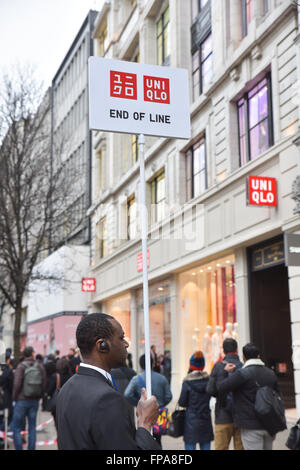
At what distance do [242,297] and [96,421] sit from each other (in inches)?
563

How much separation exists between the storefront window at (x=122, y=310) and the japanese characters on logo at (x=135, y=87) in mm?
22672

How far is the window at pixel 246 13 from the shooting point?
1700cm

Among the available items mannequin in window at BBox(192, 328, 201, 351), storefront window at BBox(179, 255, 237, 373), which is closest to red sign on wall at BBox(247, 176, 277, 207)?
storefront window at BBox(179, 255, 237, 373)

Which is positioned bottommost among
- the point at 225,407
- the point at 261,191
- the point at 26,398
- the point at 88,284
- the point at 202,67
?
the point at 26,398

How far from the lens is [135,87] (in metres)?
4.90

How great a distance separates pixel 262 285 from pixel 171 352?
658 cm

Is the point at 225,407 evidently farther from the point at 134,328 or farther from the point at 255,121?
the point at 134,328

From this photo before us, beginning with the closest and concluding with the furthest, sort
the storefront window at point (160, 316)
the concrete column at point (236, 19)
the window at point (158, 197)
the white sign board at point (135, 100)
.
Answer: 1. the white sign board at point (135, 100)
2. the concrete column at point (236, 19)
3. the storefront window at point (160, 316)
4. the window at point (158, 197)

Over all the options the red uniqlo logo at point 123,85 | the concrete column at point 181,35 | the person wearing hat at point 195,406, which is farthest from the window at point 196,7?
the red uniqlo logo at point 123,85

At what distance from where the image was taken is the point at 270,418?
22.5 ft

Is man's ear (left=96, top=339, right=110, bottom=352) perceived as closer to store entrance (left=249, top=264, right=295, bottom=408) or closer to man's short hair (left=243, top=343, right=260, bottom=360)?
man's short hair (left=243, top=343, right=260, bottom=360)

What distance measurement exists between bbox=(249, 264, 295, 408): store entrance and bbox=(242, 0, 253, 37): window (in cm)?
712

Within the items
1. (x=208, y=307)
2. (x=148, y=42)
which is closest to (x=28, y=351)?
(x=208, y=307)

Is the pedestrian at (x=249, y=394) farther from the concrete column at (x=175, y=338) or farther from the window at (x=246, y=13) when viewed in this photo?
the concrete column at (x=175, y=338)
